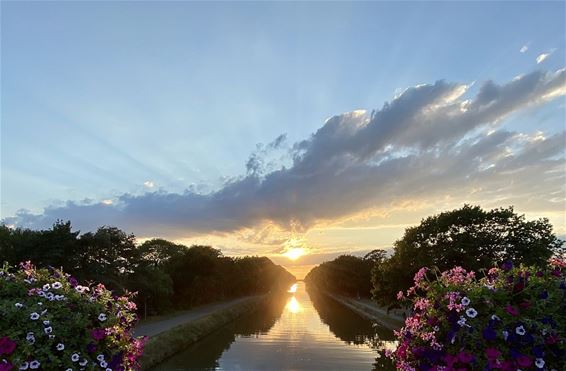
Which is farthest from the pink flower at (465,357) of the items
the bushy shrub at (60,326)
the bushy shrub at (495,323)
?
the bushy shrub at (60,326)

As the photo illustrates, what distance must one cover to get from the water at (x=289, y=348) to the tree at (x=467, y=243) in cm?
764

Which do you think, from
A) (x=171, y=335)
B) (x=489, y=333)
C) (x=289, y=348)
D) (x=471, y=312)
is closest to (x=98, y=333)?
(x=471, y=312)

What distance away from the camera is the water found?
109 ft

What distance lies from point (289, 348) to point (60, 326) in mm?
36671

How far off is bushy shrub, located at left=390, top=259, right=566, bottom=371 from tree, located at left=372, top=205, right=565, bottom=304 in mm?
40042

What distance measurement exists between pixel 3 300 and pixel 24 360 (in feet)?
3.43

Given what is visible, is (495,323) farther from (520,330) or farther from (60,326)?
(60,326)

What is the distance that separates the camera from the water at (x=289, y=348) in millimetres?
33312

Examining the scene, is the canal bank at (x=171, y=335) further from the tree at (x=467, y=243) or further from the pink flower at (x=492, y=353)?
the pink flower at (x=492, y=353)

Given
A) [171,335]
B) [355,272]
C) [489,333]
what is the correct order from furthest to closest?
[355,272] → [171,335] → [489,333]

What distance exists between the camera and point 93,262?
43625 mm

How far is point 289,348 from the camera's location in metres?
41.4

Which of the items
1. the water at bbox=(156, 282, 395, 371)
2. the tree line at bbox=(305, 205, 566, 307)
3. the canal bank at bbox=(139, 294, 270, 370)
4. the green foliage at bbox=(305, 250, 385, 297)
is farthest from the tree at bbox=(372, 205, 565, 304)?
the green foliage at bbox=(305, 250, 385, 297)

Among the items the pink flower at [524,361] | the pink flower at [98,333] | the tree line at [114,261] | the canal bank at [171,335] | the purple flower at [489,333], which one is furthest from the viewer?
the tree line at [114,261]
